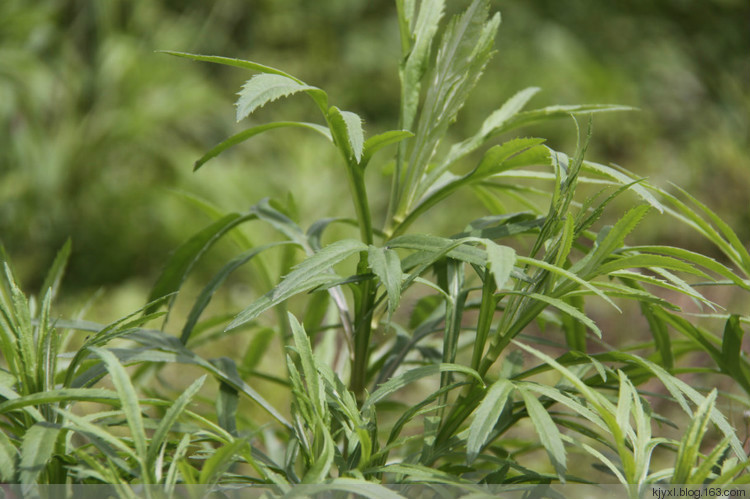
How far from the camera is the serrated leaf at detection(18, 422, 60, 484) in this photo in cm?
29

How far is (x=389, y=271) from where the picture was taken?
34 cm

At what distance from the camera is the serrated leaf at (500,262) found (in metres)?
0.29

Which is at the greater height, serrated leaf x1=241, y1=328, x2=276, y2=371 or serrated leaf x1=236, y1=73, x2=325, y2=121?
serrated leaf x1=236, y1=73, x2=325, y2=121

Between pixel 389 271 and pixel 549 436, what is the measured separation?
0.35 ft

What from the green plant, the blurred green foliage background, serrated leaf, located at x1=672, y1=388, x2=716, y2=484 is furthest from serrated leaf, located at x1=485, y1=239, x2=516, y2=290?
the blurred green foliage background

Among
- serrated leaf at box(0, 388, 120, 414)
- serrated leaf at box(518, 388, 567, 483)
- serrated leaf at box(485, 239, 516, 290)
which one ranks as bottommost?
serrated leaf at box(518, 388, 567, 483)

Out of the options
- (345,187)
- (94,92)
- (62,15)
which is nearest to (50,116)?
(94,92)

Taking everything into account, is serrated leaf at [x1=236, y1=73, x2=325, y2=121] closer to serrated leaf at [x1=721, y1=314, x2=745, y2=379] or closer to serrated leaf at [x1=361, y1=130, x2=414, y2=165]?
serrated leaf at [x1=361, y1=130, x2=414, y2=165]

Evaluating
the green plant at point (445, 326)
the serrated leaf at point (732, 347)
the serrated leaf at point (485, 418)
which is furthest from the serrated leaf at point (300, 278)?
the serrated leaf at point (732, 347)

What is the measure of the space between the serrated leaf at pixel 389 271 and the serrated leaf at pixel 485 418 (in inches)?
Result: 2.4

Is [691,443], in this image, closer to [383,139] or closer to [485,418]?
[485,418]

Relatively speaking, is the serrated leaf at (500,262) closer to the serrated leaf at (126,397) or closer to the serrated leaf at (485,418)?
the serrated leaf at (485,418)

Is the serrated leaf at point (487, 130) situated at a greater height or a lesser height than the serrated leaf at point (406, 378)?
greater

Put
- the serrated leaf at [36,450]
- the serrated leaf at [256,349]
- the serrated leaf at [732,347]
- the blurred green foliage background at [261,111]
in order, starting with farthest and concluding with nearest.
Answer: the blurred green foliage background at [261,111] < the serrated leaf at [256,349] < the serrated leaf at [732,347] < the serrated leaf at [36,450]
